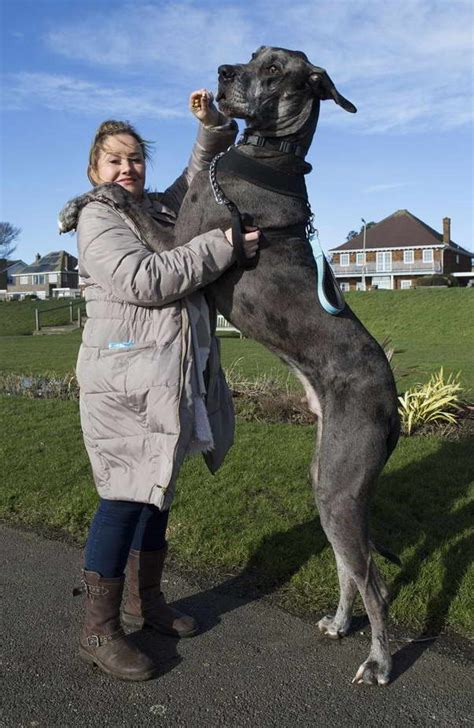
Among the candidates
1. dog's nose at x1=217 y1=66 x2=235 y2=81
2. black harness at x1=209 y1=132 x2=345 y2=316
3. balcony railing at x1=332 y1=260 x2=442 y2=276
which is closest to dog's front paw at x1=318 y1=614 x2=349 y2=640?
black harness at x1=209 y1=132 x2=345 y2=316

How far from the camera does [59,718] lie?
113 inches

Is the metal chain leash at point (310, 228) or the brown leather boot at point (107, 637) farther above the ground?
the metal chain leash at point (310, 228)

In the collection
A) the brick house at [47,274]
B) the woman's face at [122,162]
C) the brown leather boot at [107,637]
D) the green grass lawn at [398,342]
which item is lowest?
the brown leather boot at [107,637]

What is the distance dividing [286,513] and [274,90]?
3.25 m

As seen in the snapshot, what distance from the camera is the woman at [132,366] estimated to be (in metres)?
3.09

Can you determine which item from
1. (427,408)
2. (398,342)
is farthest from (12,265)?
(427,408)

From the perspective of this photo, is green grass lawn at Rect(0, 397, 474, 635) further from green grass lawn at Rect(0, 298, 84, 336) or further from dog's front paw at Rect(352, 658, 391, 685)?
green grass lawn at Rect(0, 298, 84, 336)

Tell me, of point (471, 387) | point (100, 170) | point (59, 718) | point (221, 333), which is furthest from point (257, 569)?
point (221, 333)

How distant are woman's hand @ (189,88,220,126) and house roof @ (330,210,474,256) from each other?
63408 mm

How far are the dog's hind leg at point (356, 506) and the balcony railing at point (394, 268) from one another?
62.8 meters

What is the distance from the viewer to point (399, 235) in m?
65.6

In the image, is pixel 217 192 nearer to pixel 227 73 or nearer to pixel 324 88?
pixel 227 73

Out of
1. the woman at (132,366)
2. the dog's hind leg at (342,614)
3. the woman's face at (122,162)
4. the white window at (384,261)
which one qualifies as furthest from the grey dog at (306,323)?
the white window at (384,261)

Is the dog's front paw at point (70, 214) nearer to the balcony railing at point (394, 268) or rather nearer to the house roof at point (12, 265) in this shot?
the balcony railing at point (394, 268)
